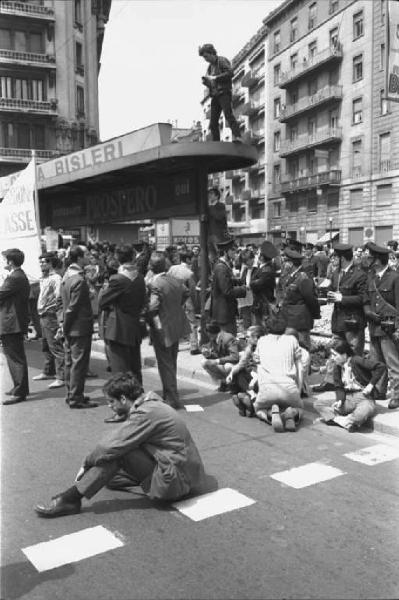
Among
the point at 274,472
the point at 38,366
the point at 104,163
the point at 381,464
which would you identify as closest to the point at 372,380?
the point at 381,464

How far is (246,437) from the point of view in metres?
5.80

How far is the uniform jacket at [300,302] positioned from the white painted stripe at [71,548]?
442 cm

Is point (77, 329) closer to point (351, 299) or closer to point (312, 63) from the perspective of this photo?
point (351, 299)

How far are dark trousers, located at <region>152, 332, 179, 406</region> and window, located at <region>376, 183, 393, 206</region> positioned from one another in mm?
2808

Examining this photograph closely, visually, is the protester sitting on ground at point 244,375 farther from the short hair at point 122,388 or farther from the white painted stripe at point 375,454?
the short hair at point 122,388

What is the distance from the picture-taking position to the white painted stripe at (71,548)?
3.43 meters

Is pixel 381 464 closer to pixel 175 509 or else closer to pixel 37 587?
pixel 175 509

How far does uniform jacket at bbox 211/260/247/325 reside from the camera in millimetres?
8086

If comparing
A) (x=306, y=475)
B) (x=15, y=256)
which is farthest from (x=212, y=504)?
(x=15, y=256)

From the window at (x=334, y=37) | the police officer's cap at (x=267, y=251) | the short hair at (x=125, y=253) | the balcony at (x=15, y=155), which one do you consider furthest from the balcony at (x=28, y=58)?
the balcony at (x=15, y=155)

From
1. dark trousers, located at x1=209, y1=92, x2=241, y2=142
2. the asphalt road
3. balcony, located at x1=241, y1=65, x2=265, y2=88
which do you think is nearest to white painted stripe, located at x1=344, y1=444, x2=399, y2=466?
the asphalt road

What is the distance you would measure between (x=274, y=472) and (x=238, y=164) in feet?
19.1

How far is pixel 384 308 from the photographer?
6770mm

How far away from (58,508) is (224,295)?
15.1ft
